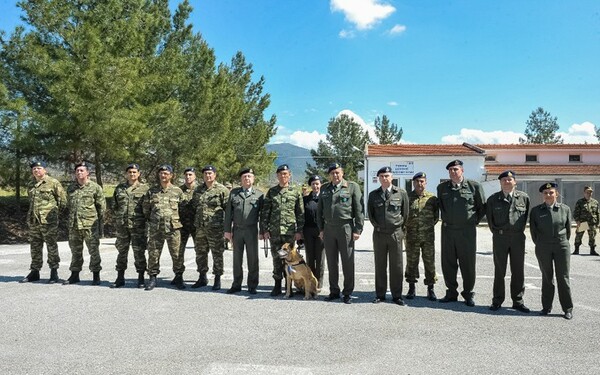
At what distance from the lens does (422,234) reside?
19.8 ft

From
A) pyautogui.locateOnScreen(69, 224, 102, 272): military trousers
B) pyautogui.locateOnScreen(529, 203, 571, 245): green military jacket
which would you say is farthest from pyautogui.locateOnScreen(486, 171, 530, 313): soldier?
pyautogui.locateOnScreen(69, 224, 102, 272): military trousers

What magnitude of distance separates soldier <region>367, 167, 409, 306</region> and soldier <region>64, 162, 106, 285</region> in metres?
4.33

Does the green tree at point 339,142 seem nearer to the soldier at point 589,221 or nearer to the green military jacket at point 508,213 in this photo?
the soldier at point 589,221

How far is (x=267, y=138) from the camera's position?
109ft

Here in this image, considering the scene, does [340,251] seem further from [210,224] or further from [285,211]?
[210,224]

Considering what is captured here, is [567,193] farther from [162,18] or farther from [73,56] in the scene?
[73,56]

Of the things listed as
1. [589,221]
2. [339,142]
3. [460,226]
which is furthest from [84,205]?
[339,142]

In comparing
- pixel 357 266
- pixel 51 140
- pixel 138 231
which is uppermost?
pixel 51 140

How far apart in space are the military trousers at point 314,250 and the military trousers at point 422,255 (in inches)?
49.3

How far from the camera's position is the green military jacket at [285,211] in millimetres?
6230

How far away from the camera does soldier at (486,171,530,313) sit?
555 centimetres

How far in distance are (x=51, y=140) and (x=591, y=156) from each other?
33321 millimetres

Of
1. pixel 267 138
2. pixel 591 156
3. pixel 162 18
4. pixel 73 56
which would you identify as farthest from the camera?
pixel 267 138

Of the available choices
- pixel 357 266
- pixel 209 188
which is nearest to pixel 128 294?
pixel 209 188
